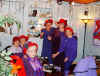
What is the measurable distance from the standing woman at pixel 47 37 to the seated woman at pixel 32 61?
0.23 meters

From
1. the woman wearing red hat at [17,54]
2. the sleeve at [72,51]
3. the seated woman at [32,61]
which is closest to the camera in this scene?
the woman wearing red hat at [17,54]

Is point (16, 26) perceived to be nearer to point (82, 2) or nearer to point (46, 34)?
point (46, 34)

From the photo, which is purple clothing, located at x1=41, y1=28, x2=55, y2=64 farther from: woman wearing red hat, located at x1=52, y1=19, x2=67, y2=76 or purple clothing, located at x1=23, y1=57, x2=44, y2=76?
purple clothing, located at x1=23, y1=57, x2=44, y2=76

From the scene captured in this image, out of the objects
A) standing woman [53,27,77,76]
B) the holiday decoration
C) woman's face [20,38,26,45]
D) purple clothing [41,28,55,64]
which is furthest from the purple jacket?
woman's face [20,38,26,45]

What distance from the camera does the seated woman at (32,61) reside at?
8.19ft

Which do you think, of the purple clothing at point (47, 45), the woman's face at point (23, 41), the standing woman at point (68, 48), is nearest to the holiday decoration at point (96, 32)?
the standing woman at point (68, 48)

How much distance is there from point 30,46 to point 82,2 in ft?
3.07

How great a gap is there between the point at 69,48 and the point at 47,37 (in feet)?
1.16

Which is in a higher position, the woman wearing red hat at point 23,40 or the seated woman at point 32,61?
the woman wearing red hat at point 23,40

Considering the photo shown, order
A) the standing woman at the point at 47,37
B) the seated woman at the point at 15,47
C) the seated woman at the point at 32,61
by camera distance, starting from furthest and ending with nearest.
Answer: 1. the standing woman at the point at 47,37
2. the seated woman at the point at 15,47
3. the seated woman at the point at 32,61

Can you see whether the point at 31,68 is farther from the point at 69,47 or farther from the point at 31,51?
the point at 69,47

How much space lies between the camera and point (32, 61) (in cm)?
254

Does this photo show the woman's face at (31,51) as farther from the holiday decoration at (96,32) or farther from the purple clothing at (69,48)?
the holiday decoration at (96,32)

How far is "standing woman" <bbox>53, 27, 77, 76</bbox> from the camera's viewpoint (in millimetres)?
2854
